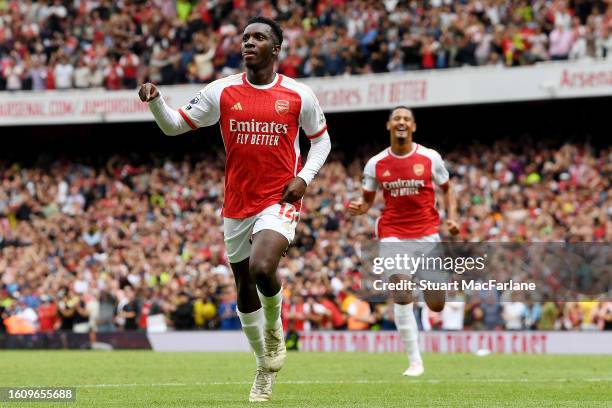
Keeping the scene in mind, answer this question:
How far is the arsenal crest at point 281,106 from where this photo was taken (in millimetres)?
9711

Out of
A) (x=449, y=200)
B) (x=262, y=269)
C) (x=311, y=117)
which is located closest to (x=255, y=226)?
(x=262, y=269)

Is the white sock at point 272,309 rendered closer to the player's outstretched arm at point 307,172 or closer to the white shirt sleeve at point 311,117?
the player's outstretched arm at point 307,172

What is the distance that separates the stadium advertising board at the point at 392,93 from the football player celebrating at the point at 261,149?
18.2m

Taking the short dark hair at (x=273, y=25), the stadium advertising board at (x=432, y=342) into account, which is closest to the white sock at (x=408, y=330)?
the short dark hair at (x=273, y=25)

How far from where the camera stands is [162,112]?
9430 millimetres

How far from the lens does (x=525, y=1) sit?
28.0 m

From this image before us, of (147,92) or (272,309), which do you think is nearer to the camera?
(147,92)

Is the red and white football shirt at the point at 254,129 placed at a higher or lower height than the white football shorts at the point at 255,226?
higher

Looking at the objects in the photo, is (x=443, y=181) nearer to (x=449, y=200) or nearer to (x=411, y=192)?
(x=449, y=200)

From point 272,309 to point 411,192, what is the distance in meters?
5.14

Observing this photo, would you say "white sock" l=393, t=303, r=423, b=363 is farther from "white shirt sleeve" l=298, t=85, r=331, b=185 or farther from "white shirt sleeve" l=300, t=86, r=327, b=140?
"white shirt sleeve" l=300, t=86, r=327, b=140

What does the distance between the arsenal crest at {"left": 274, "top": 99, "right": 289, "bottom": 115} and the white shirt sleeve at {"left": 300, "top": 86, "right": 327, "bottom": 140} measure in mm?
158

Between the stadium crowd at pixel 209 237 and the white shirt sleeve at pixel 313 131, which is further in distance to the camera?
the stadium crowd at pixel 209 237

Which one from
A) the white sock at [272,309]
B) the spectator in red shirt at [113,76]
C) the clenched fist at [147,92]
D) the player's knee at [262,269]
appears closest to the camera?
the clenched fist at [147,92]
